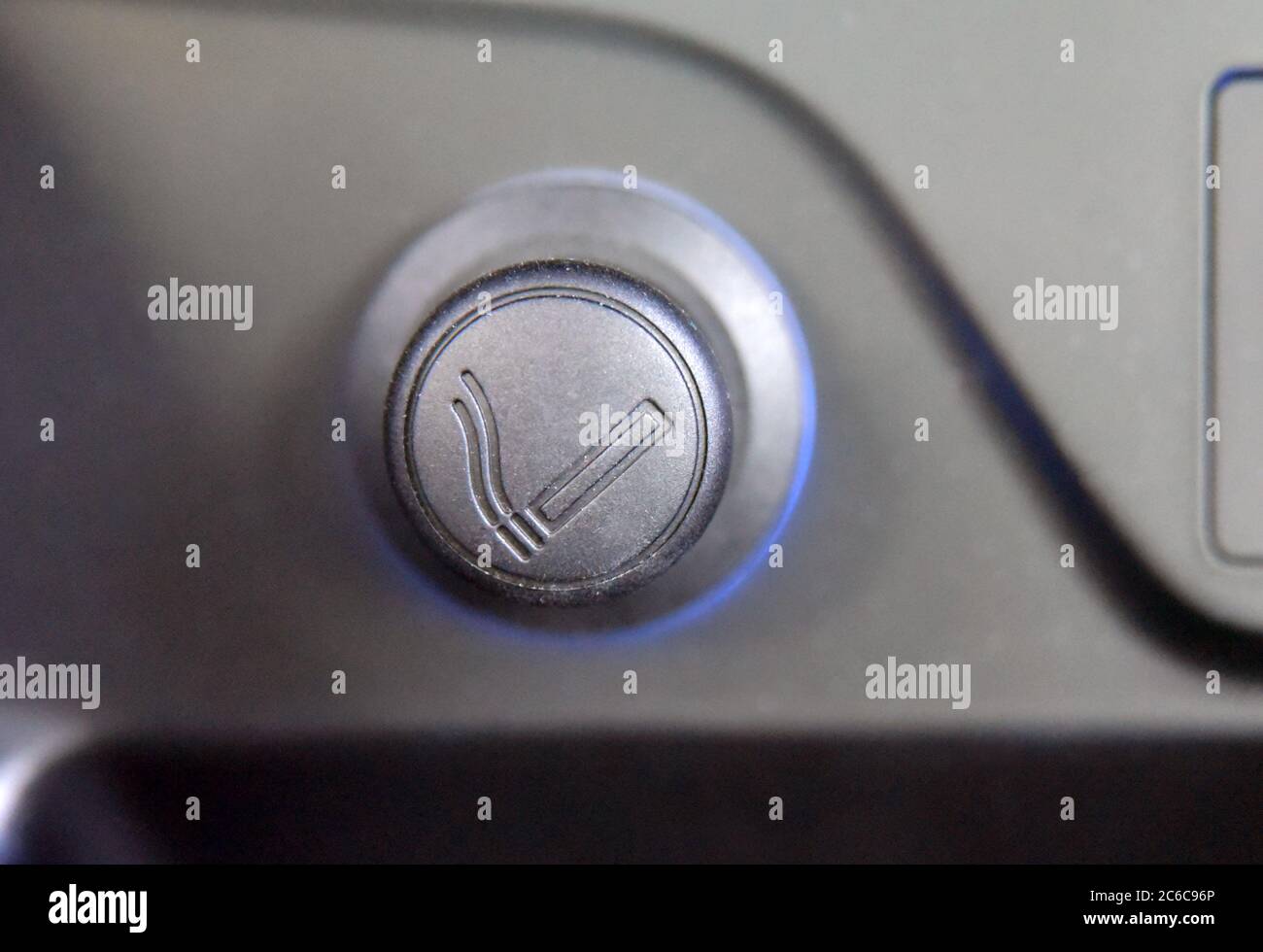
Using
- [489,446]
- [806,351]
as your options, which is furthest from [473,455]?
[806,351]

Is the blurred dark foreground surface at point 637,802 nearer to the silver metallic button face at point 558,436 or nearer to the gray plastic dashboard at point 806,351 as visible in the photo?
the gray plastic dashboard at point 806,351

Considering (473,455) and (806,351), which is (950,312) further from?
(473,455)

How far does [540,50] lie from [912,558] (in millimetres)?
350

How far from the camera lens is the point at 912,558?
60 centimetres

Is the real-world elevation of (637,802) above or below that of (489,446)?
below

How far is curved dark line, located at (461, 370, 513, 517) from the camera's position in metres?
0.54

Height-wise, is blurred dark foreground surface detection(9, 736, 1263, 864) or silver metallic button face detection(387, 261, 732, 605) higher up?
silver metallic button face detection(387, 261, 732, 605)

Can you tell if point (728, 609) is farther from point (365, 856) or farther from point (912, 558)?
point (365, 856)

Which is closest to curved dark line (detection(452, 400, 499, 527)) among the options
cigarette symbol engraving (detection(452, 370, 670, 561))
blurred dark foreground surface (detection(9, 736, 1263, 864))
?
cigarette symbol engraving (detection(452, 370, 670, 561))

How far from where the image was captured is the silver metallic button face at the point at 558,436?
53 cm

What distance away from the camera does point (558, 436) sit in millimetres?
532

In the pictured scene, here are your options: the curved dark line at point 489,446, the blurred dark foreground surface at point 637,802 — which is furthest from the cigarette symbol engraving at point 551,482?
the blurred dark foreground surface at point 637,802

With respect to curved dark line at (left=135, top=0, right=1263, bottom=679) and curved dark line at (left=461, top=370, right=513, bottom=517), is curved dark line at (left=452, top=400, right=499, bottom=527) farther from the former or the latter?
curved dark line at (left=135, top=0, right=1263, bottom=679)

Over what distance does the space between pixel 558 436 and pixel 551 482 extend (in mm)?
24
